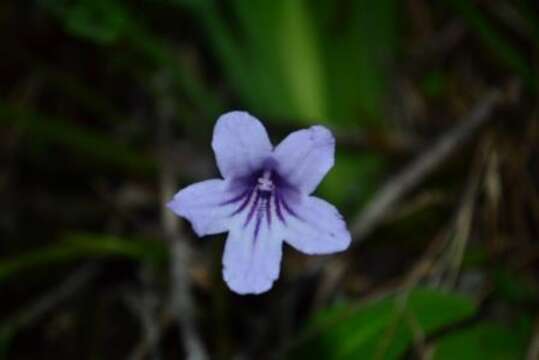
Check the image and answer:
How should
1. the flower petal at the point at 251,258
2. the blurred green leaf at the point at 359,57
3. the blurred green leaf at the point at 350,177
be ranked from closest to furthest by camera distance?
the flower petal at the point at 251,258
the blurred green leaf at the point at 359,57
the blurred green leaf at the point at 350,177

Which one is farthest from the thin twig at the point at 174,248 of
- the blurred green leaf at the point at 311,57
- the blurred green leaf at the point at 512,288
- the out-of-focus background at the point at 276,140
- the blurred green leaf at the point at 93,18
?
the blurred green leaf at the point at 512,288

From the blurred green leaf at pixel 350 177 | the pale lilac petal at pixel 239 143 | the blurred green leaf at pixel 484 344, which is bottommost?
the blurred green leaf at pixel 484 344

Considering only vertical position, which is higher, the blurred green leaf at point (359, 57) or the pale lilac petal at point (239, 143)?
the blurred green leaf at point (359, 57)

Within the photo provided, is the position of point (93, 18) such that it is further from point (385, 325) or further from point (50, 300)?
point (385, 325)

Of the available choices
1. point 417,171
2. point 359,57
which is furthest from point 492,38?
point 359,57

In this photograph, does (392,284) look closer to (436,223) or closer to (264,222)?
(436,223)

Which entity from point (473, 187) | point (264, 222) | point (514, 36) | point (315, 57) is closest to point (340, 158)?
point (315, 57)

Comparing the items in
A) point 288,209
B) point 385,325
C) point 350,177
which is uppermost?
point 350,177

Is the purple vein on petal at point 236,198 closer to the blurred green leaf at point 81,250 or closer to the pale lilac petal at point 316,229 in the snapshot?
the pale lilac petal at point 316,229
